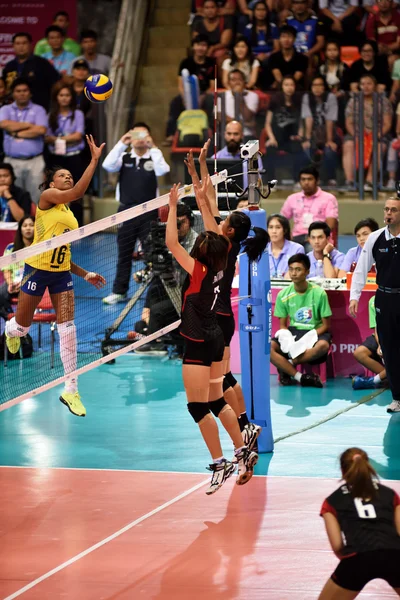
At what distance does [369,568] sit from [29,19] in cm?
1862

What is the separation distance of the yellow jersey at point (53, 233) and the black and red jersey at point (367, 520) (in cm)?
451

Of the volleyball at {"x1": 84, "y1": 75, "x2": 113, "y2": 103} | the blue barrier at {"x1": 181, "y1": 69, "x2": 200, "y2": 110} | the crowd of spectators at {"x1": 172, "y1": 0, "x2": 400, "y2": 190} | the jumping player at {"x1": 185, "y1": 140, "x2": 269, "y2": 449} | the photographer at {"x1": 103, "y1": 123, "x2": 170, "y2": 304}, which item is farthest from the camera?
the blue barrier at {"x1": 181, "y1": 69, "x2": 200, "y2": 110}

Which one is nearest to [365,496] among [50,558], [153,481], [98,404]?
[50,558]

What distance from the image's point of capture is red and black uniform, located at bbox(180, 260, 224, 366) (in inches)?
346

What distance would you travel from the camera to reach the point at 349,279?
45.1ft

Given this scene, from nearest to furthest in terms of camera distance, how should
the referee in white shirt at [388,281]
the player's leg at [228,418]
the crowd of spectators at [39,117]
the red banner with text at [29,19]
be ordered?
the player's leg at [228,418]
the referee in white shirt at [388,281]
the crowd of spectators at [39,117]
the red banner with text at [29,19]

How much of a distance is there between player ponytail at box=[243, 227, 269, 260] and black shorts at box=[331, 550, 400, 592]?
4164 mm

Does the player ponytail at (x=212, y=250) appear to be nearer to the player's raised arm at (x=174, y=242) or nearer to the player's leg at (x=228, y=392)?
the player's raised arm at (x=174, y=242)

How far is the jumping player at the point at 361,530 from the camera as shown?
6172 millimetres

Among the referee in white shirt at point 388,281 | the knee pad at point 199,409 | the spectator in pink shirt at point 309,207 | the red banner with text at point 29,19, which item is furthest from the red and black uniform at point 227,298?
the red banner with text at point 29,19

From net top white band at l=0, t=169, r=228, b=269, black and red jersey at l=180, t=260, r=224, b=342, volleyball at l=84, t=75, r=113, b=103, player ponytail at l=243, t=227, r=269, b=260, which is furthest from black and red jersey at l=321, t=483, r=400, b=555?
volleyball at l=84, t=75, r=113, b=103

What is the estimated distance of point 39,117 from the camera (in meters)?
19.3

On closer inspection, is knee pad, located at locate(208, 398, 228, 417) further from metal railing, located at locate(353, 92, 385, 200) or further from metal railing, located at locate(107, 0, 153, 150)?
metal railing, located at locate(107, 0, 153, 150)

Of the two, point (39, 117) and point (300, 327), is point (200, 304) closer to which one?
point (300, 327)
